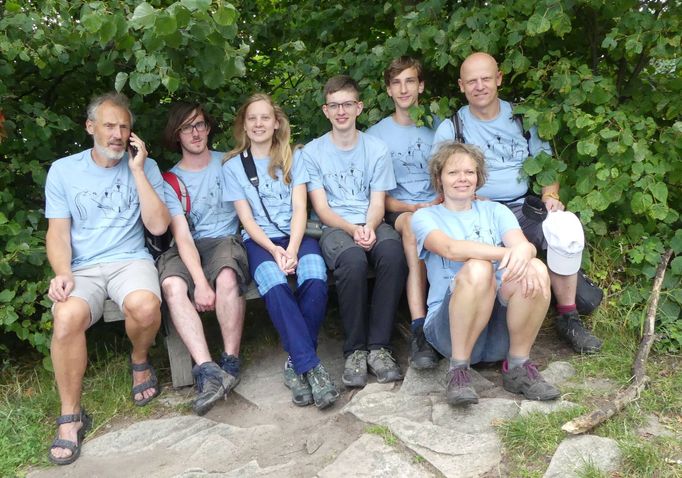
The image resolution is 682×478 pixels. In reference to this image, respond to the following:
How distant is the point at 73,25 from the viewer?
3.97 meters

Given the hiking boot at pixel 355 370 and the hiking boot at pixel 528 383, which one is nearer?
the hiking boot at pixel 528 383

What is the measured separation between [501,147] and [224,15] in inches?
77.1

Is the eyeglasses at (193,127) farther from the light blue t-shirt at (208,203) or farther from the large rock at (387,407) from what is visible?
the large rock at (387,407)

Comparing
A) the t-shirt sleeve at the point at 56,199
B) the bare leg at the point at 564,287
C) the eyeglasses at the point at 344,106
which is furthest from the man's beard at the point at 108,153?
the bare leg at the point at 564,287

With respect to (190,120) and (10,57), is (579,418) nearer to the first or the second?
(190,120)

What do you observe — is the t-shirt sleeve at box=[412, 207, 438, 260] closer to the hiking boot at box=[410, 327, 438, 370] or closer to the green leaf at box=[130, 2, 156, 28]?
the hiking boot at box=[410, 327, 438, 370]

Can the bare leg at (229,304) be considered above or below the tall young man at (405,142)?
below

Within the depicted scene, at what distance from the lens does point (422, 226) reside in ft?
11.8

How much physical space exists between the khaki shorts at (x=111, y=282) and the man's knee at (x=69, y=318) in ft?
0.17

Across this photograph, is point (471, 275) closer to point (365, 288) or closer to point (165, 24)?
point (365, 288)

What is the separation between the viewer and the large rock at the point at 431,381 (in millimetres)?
3561

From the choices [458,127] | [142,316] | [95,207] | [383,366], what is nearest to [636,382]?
[383,366]

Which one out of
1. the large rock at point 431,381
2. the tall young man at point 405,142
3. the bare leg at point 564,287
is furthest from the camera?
the tall young man at point 405,142

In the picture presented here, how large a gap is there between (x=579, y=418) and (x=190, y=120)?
9.24 ft
